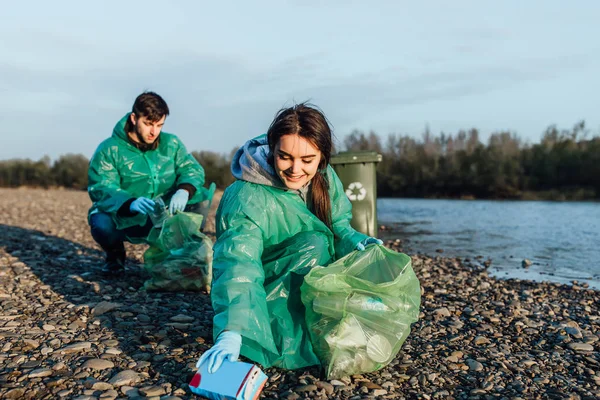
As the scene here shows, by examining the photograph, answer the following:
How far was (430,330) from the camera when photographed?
3754 millimetres

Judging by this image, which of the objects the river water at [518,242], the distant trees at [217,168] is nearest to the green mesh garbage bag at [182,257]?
the river water at [518,242]

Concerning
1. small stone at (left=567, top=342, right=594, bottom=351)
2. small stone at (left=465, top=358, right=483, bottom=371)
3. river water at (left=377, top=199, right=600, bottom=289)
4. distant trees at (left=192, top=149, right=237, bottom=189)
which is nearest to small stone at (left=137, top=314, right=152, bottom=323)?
small stone at (left=465, top=358, right=483, bottom=371)

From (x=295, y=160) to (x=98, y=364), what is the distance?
1.52 metres

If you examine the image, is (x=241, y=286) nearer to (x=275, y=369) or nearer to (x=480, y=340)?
(x=275, y=369)

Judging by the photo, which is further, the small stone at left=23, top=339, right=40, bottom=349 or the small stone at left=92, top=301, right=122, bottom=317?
the small stone at left=92, top=301, right=122, bottom=317

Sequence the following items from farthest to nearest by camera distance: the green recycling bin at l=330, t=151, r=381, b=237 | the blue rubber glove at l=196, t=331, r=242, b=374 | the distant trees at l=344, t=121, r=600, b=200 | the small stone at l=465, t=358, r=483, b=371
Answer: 1. the distant trees at l=344, t=121, r=600, b=200
2. the green recycling bin at l=330, t=151, r=381, b=237
3. the small stone at l=465, t=358, r=483, b=371
4. the blue rubber glove at l=196, t=331, r=242, b=374

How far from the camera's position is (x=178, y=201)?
4.95m

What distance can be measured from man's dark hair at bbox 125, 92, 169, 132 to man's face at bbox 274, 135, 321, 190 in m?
2.34

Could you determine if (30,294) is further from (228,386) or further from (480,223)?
(480,223)

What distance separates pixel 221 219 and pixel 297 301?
61 centimetres

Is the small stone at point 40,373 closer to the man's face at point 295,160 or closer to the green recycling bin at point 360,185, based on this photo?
the man's face at point 295,160

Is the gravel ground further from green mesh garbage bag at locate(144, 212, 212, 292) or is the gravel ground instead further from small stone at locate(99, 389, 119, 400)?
green mesh garbage bag at locate(144, 212, 212, 292)

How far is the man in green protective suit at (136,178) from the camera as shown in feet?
16.4

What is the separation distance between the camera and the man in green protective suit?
5008mm
